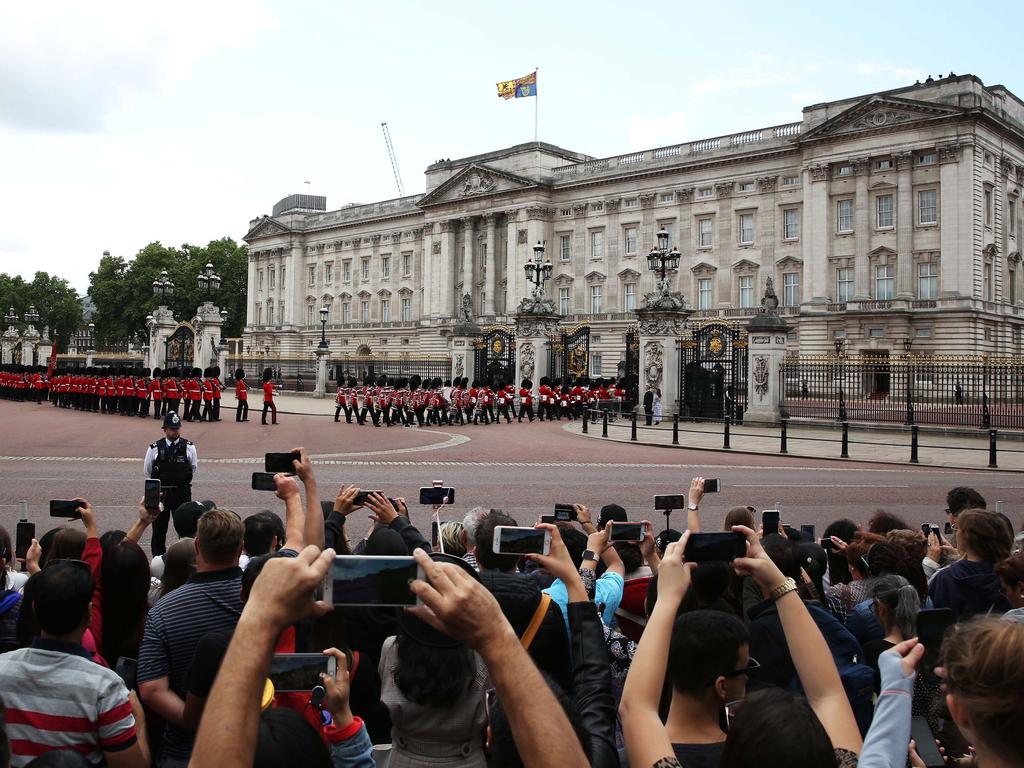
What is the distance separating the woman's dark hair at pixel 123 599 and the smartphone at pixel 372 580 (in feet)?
9.07

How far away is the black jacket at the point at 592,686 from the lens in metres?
2.55

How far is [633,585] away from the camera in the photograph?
447 centimetres

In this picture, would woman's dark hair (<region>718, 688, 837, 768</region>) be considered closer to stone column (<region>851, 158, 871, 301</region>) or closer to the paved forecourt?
the paved forecourt

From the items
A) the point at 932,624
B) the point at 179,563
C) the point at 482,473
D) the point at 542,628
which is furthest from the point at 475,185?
the point at 932,624

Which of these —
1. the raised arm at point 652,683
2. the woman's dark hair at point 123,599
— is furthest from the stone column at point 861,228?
the raised arm at point 652,683

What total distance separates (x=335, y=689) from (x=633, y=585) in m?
2.31

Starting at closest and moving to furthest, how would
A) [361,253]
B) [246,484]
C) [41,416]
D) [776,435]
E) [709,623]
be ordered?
[709,623], [246,484], [776,435], [41,416], [361,253]

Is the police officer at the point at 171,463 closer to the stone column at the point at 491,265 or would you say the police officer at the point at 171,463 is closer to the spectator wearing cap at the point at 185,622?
the spectator wearing cap at the point at 185,622

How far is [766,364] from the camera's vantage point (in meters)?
26.8

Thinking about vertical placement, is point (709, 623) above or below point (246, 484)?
above

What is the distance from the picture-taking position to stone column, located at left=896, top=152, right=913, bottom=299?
46406 millimetres

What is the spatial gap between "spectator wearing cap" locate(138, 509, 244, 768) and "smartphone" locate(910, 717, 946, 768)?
2576 millimetres

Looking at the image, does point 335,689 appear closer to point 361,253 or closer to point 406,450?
point 406,450

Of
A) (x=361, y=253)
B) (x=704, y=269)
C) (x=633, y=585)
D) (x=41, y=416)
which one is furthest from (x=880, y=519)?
(x=361, y=253)
